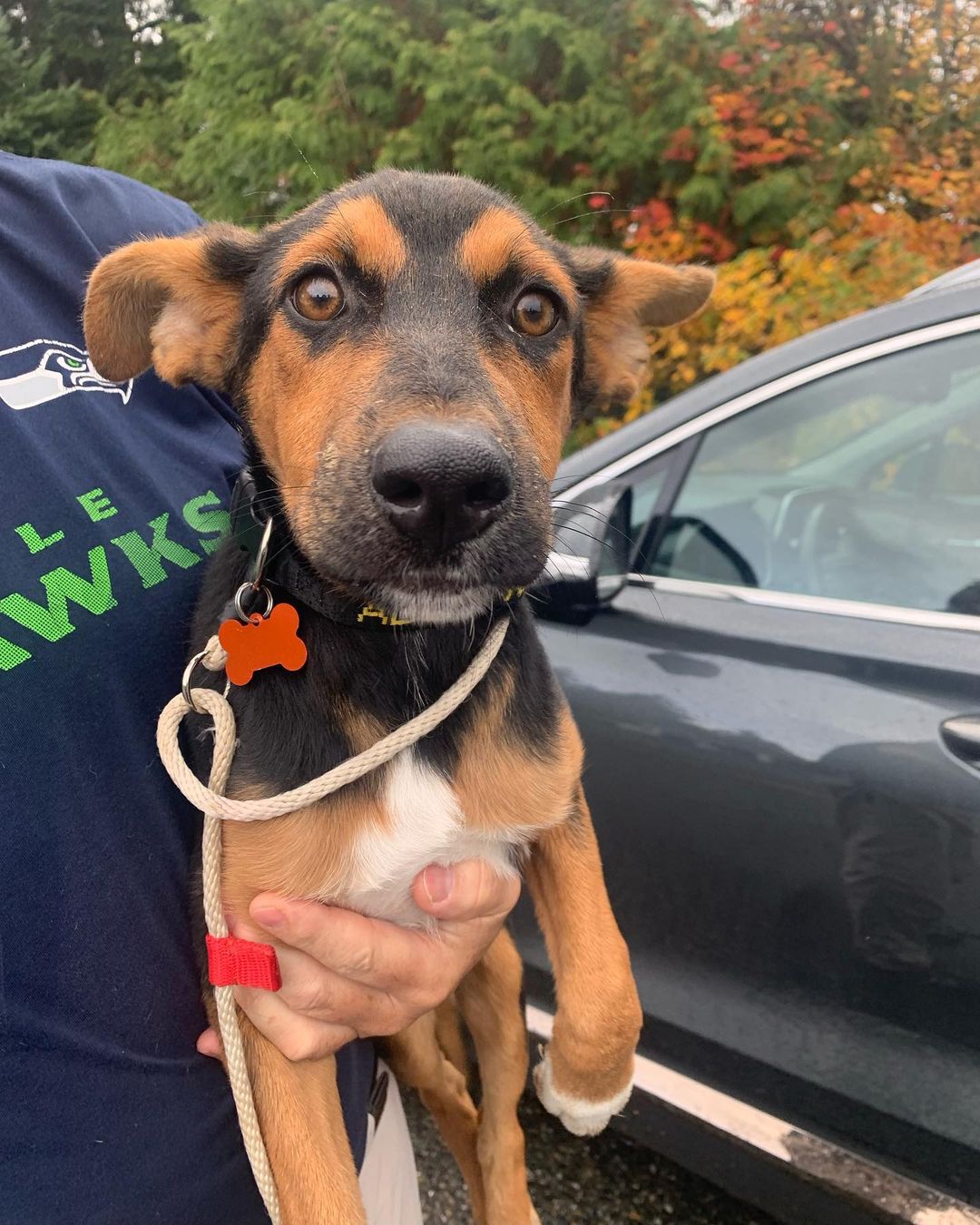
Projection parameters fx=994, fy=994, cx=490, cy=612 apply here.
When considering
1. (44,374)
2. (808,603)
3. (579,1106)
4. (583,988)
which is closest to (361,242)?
(44,374)

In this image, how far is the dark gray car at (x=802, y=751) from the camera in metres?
2.12

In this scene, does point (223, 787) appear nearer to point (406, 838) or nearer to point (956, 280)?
point (406, 838)

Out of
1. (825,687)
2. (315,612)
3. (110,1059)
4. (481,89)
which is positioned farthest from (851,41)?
(110,1059)

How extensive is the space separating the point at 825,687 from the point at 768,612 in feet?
0.98

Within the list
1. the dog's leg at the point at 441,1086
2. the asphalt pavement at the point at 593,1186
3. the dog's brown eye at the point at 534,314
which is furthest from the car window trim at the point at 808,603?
the asphalt pavement at the point at 593,1186

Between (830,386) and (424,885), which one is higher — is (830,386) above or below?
above

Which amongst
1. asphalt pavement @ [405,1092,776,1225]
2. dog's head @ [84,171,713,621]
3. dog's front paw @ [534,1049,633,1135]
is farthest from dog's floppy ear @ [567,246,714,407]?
asphalt pavement @ [405,1092,776,1225]

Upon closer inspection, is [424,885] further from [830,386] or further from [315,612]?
[830,386]

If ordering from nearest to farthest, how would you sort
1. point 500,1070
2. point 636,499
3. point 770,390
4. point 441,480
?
point 441,480 → point 500,1070 → point 770,390 → point 636,499

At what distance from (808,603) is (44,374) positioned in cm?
180

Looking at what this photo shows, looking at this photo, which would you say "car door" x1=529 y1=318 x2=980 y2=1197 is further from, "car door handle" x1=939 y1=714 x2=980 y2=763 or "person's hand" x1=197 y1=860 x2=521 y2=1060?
"person's hand" x1=197 y1=860 x2=521 y2=1060

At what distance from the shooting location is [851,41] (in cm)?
965

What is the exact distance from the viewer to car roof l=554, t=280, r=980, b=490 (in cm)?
236

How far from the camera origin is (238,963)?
63.9 inches
